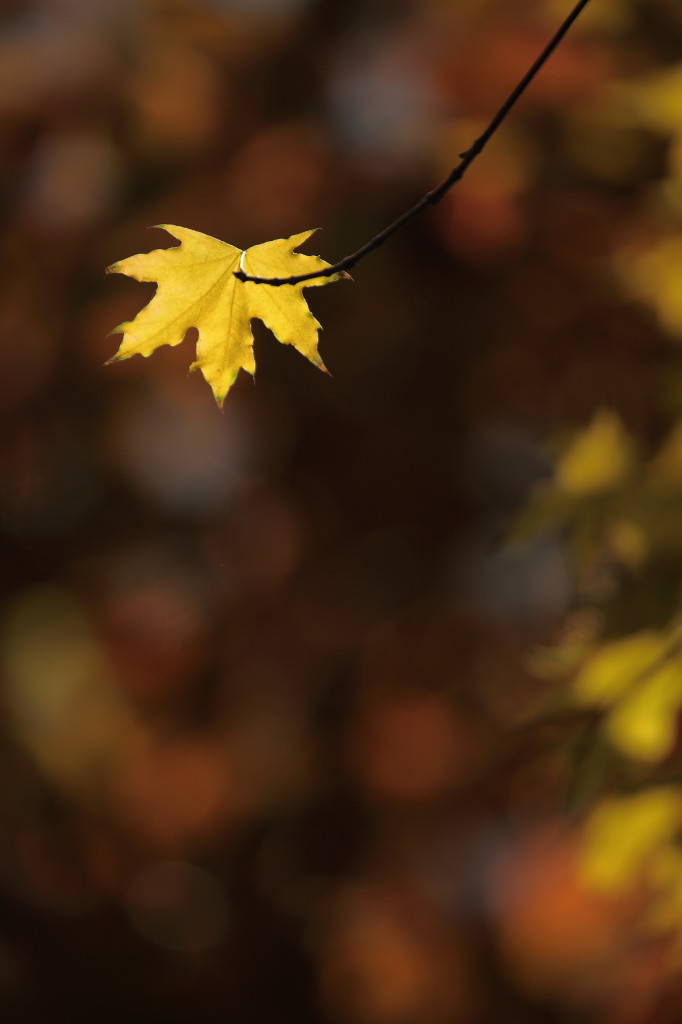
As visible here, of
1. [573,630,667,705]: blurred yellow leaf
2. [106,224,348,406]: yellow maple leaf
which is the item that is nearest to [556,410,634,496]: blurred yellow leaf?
[573,630,667,705]: blurred yellow leaf

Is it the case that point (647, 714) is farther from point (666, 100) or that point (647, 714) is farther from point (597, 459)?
point (666, 100)

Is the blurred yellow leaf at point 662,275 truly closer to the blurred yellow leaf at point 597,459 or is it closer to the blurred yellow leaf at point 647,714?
the blurred yellow leaf at point 597,459

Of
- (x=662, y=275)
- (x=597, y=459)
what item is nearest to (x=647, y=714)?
(x=597, y=459)

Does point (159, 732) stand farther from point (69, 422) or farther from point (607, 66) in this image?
point (607, 66)

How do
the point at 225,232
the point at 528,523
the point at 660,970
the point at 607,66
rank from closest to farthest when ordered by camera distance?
the point at 528,523 < the point at 660,970 < the point at 607,66 < the point at 225,232

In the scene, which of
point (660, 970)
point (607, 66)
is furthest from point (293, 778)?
point (607, 66)

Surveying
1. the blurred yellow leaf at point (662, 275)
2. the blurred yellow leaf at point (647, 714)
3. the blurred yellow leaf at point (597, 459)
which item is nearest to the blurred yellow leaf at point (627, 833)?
the blurred yellow leaf at point (647, 714)
